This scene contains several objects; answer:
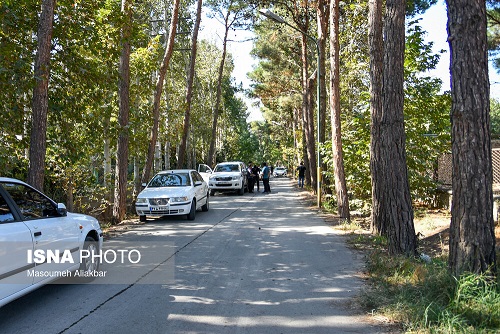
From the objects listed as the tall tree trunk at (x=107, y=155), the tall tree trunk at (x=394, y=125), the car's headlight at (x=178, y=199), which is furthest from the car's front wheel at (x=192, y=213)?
the tall tree trunk at (x=394, y=125)

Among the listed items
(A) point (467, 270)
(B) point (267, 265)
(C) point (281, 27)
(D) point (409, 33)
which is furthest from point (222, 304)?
(C) point (281, 27)

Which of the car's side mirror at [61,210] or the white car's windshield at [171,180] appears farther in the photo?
the white car's windshield at [171,180]

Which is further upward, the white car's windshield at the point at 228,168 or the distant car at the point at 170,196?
the white car's windshield at the point at 228,168

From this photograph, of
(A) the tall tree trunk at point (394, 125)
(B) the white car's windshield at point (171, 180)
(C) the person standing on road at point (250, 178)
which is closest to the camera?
(A) the tall tree trunk at point (394, 125)

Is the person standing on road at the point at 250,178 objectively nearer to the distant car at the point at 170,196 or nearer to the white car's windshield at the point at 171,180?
the distant car at the point at 170,196

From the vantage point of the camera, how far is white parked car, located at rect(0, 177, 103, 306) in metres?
4.68

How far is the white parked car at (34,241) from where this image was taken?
4.68 meters

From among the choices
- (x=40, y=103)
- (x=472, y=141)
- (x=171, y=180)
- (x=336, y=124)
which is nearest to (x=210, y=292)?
(x=472, y=141)

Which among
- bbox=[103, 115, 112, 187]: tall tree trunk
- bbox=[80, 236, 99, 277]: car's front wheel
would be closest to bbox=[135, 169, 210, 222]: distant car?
bbox=[103, 115, 112, 187]: tall tree trunk

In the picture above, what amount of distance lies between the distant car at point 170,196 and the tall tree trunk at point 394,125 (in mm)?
7001

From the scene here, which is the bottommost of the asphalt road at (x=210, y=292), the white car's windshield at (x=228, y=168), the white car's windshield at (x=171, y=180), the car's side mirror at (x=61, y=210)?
the asphalt road at (x=210, y=292)

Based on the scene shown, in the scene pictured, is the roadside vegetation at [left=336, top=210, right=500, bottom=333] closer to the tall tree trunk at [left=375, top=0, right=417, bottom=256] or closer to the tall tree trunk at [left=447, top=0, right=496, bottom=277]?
the tall tree trunk at [left=447, top=0, right=496, bottom=277]

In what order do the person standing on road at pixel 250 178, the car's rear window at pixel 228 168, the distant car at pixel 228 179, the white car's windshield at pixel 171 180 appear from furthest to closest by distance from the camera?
1. the person standing on road at pixel 250 178
2. the car's rear window at pixel 228 168
3. the distant car at pixel 228 179
4. the white car's windshield at pixel 171 180

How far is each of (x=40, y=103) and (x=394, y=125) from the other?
23.6ft
